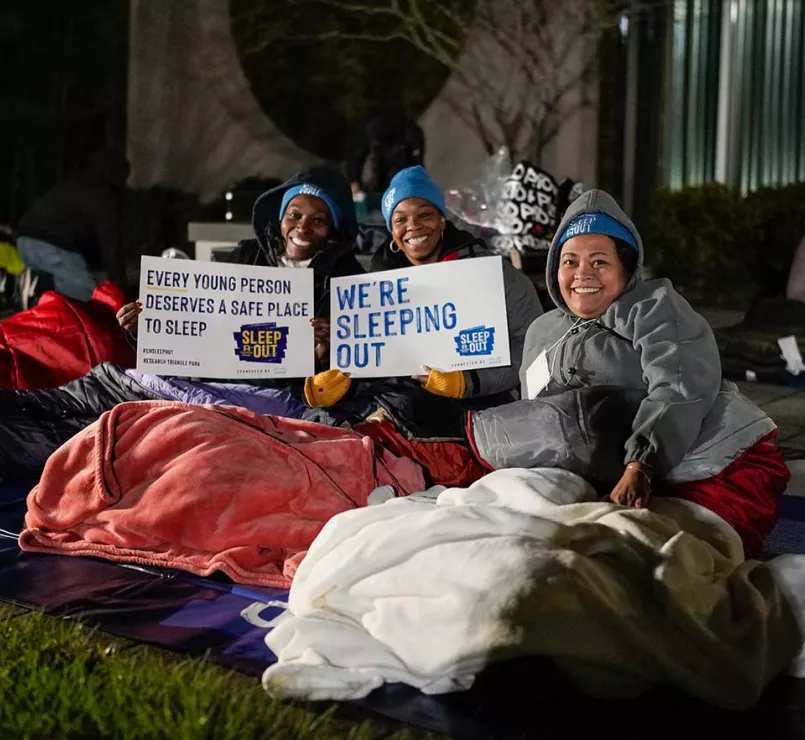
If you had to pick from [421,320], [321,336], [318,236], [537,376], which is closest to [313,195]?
[318,236]

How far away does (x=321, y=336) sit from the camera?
4.07 metres

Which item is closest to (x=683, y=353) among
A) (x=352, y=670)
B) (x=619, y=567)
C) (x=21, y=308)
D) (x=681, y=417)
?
(x=681, y=417)

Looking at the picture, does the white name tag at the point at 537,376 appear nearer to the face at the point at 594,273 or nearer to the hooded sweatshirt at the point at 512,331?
the face at the point at 594,273

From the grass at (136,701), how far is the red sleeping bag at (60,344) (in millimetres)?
1978

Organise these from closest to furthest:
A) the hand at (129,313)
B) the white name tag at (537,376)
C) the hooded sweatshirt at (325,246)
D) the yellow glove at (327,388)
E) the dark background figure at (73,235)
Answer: the white name tag at (537,376) < the yellow glove at (327,388) < the hand at (129,313) < the hooded sweatshirt at (325,246) < the dark background figure at (73,235)

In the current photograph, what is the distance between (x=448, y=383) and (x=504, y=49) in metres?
7.07

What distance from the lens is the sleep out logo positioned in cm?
400

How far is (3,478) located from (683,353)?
2500 millimetres

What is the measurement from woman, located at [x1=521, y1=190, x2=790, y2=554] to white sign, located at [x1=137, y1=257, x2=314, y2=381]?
118 centimetres

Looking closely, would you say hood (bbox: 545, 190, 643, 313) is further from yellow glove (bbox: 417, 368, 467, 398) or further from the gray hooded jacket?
yellow glove (bbox: 417, 368, 467, 398)

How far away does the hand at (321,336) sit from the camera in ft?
13.3

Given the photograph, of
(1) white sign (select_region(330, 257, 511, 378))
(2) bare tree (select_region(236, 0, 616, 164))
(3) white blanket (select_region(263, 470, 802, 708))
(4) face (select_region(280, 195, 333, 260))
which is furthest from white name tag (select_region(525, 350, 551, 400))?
(2) bare tree (select_region(236, 0, 616, 164))

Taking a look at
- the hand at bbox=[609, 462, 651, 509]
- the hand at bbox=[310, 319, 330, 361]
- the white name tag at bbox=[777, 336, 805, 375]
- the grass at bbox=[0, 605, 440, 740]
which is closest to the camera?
the grass at bbox=[0, 605, 440, 740]

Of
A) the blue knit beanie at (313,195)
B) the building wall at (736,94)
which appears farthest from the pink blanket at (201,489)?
the building wall at (736,94)
